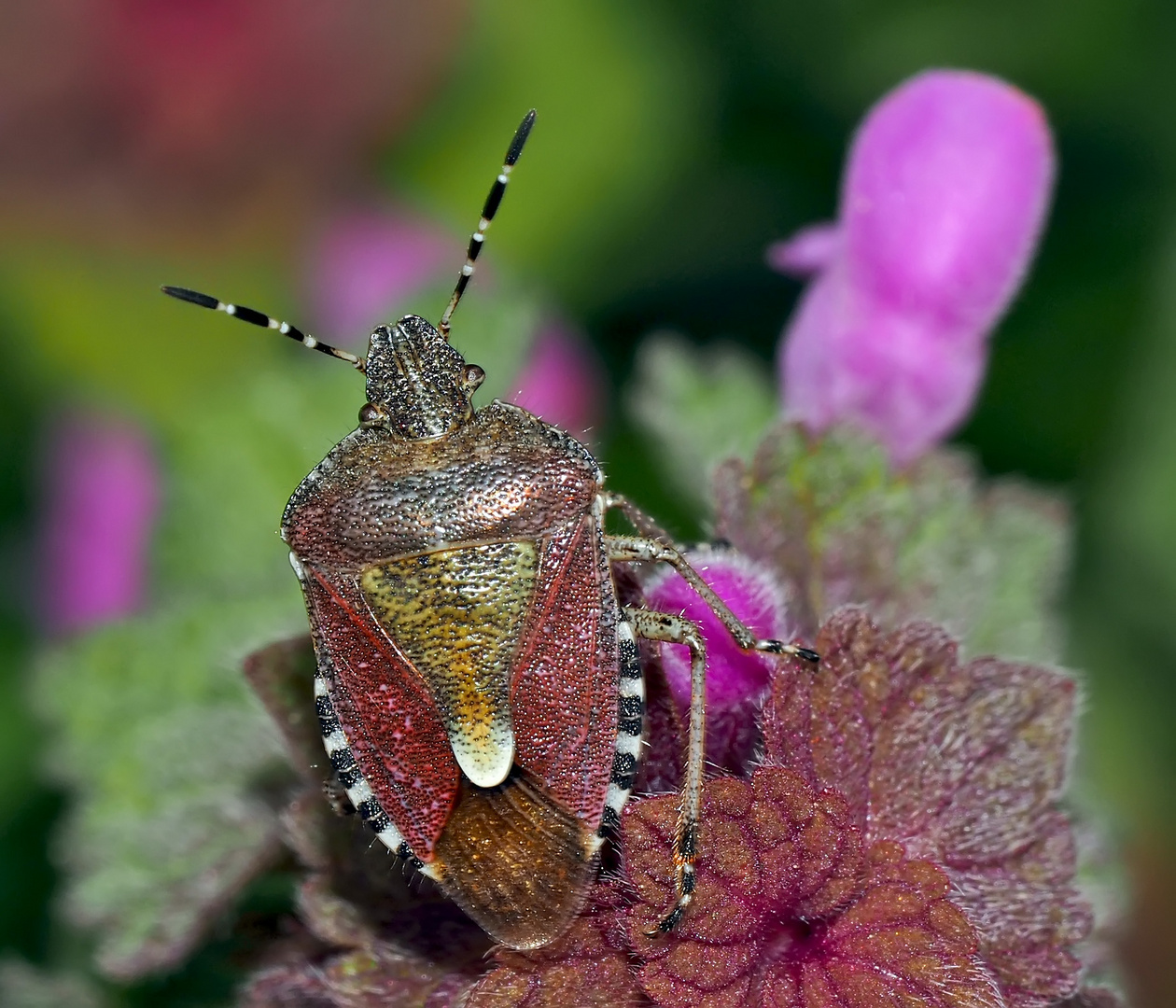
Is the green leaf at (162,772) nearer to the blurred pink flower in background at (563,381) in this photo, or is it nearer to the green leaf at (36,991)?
the green leaf at (36,991)

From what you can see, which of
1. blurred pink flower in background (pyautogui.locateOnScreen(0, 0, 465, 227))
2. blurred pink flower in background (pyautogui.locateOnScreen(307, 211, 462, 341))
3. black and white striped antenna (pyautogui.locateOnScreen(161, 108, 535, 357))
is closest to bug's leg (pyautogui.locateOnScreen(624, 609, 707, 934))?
black and white striped antenna (pyautogui.locateOnScreen(161, 108, 535, 357))

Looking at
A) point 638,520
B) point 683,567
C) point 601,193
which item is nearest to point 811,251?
point 638,520

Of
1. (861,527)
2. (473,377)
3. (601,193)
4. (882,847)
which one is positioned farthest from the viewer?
(601,193)

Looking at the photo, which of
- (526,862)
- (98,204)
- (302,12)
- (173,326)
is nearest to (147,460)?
(173,326)

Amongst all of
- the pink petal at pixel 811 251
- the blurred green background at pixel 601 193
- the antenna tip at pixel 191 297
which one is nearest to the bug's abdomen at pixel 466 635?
the antenna tip at pixel 191 297

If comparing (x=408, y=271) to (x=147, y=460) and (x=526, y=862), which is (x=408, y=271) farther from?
(x=526, y=862)

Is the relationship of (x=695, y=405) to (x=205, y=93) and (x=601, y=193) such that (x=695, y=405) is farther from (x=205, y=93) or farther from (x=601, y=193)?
(x=205, y=93)
